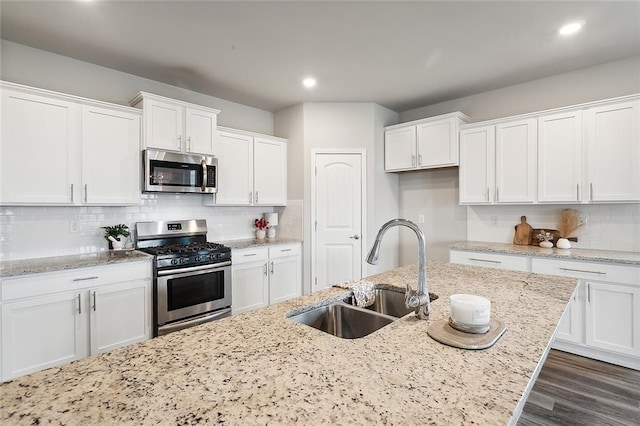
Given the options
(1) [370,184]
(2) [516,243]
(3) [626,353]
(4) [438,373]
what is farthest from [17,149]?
(3) [626,353]

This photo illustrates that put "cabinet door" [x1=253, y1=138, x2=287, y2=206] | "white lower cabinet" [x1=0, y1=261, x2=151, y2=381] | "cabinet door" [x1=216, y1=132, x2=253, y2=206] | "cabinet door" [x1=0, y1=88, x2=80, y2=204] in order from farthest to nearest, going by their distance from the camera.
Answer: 1. "cabinet door" [x1=253, y1=138, x2=287, y2=206]
2. "cabinet door" [x1=216, y1=132, x2=253, y2=206]
3. "cabinet door" [x1=0, y1=88, x2=80, y2=204]
4. "white lower cabinet" [x1=0, y1=261, x2=151, y2=381]

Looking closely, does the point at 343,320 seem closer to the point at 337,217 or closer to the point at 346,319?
the point at 346,319

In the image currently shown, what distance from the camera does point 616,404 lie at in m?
2.19

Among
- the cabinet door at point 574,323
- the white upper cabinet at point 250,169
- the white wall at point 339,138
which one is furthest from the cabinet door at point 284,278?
the cabinet door at point 574,323

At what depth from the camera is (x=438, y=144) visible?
382 cm

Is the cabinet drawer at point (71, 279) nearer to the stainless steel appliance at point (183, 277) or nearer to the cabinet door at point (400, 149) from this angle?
the stainless steel appliance at point (183, 277)

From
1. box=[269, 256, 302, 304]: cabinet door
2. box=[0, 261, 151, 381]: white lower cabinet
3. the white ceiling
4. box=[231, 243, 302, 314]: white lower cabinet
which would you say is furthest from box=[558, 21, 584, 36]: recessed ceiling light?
box=[0, 261, 151, 381]: white lower cabinet

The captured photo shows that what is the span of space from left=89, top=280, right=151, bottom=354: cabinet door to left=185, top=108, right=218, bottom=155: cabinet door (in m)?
1.43

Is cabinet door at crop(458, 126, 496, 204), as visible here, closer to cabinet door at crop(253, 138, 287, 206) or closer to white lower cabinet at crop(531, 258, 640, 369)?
white lower cabinet at crop(531, 258, 640, 369)

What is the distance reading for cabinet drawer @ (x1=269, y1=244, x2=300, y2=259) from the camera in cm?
380

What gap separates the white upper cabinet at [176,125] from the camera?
301cm

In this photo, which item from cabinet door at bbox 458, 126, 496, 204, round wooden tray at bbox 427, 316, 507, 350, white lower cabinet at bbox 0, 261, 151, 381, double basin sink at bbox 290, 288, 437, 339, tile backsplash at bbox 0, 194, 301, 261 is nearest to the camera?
round wooden tray at bbox 427, 316, 507, 350

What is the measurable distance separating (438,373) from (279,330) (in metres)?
0.55

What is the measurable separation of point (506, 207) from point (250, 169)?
3032 mm
